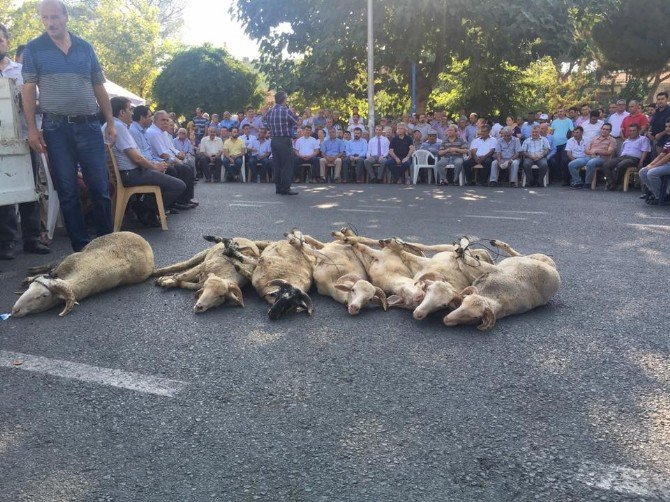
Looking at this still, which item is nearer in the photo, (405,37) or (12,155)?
(12,155)

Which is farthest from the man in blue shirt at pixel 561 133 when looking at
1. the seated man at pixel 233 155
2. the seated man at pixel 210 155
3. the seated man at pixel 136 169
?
the seated man at pixel 136 169

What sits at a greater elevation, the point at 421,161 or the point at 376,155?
the point at 376,155

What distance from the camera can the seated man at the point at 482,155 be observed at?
53.5ft

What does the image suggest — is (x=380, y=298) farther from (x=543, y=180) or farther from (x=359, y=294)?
(x=543, y=180)

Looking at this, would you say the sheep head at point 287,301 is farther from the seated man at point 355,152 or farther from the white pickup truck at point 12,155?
the seated man at point 355,152

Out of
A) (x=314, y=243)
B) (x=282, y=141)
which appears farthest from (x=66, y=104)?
(x=282, y=141)

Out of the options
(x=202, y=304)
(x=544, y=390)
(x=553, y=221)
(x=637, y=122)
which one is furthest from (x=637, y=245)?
(x=637, y=122)

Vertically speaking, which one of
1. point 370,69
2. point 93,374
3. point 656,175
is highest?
point 370,69

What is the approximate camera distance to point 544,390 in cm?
365

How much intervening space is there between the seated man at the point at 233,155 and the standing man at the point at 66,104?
12.4m

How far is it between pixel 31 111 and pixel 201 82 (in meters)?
28.1

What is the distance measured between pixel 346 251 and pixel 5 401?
302 cm

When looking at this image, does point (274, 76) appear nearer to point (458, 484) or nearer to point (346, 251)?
point (346, 251)

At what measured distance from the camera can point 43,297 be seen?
5047 mm
